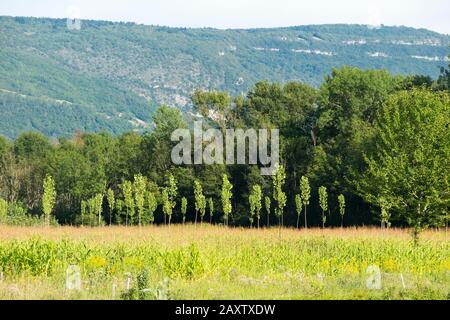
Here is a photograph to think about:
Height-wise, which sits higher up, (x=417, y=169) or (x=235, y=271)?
(x=417, y=169)

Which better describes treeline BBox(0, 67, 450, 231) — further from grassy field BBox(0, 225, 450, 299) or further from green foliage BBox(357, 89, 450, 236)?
grassy field BBox(0, 225, 450, 299)

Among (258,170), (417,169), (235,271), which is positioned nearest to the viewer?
(235,271)

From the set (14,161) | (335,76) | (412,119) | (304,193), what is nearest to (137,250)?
(412,119)

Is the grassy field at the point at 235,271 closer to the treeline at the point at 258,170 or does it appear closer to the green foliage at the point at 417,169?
the green foliage at the point at 417,169

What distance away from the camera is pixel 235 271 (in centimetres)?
2392

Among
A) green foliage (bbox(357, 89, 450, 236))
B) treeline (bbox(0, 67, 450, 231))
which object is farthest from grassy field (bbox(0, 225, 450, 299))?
treeline (bbox(0, 67, 450, 231))

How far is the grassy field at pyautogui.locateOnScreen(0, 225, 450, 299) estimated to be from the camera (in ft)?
61.4

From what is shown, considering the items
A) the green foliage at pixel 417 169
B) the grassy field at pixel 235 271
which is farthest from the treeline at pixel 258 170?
the grassy field at pixel 235 271

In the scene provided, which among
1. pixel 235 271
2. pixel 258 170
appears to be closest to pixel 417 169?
pixel 235 271

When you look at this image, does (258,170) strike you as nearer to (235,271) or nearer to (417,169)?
(417,169)

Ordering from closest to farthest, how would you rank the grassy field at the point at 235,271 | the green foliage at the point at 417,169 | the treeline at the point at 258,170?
1. the grassy field at the point at 235,271
2. the green foliage at the point at 417,169
3. the treeline at the point at 258,170

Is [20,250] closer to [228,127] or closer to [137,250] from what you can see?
[137,250]

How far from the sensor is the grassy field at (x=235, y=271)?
18719 mm

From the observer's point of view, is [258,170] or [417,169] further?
[258,170]
